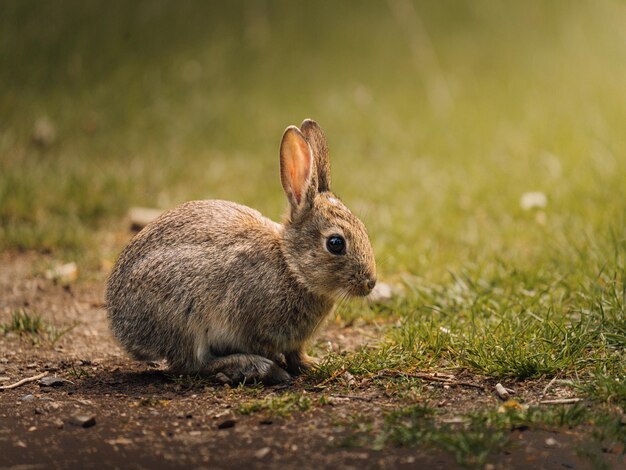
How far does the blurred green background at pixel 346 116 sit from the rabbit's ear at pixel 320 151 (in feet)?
4.76

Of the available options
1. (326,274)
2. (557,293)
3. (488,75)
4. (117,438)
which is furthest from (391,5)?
(117,438)

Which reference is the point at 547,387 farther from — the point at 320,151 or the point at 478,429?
the point at 320,151

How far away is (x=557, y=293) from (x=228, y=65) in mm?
5937

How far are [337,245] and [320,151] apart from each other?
567 millimetres

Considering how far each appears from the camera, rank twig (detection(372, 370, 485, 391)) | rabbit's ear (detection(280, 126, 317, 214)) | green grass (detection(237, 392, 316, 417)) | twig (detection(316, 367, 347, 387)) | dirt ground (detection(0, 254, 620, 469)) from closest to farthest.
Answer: dirt ground (detection(0, 254, 620, 469)) → green grass (detection(237, 392, 316, 417)) → twig (detection(372, 370, 485, 391)) → twig (detection(316, 367, 347, 387)) → rabbit's ear (detection(280, 126, 317, 214))

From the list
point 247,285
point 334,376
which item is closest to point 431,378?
point 334,376

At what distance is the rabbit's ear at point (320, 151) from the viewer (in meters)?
4.91

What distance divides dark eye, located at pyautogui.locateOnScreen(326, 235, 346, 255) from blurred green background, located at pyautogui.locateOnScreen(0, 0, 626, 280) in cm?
155

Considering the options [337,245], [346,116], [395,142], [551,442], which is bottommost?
[551,442]

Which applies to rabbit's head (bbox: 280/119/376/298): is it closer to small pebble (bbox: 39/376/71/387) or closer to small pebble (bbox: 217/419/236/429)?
small pebble (bbox: 217/419/236/429)

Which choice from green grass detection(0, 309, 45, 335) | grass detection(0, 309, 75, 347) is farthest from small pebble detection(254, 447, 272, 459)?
green grass detection(0, 309, 45, 335)

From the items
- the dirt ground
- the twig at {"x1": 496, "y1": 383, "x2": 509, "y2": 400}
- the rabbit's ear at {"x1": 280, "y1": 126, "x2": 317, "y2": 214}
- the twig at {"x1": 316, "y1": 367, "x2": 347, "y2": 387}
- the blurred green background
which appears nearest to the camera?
the dirt ground

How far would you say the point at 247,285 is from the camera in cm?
468

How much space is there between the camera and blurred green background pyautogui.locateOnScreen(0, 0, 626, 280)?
7.34m
